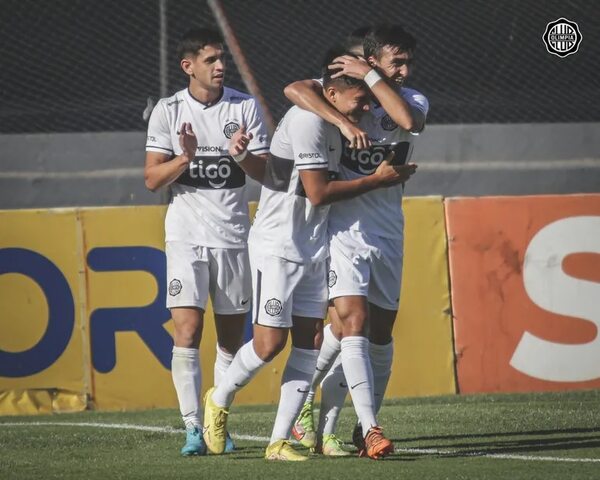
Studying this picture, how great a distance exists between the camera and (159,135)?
6566 mm

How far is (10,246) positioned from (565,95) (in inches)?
256

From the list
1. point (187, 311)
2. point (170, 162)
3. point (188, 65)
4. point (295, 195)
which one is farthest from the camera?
point (188, 65)

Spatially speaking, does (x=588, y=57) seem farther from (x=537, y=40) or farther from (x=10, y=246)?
(x=10, y=246)

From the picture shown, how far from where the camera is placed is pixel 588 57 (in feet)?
46.6

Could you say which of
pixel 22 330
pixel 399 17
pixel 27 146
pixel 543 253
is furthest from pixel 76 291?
pixel 399 17

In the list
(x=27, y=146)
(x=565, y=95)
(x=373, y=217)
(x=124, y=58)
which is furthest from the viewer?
(x=124, y=58)

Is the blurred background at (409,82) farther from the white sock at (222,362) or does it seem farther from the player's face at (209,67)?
the player's face at (209,67)

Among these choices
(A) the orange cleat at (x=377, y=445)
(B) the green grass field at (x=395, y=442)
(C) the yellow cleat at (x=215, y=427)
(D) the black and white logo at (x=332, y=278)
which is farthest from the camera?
(C) the yellow cleat at (x=215, y=427)

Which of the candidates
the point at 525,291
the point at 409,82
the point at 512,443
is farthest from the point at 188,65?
the point at 409,82

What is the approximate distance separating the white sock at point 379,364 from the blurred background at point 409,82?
5279 millimetres

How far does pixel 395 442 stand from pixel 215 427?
1.09 meters

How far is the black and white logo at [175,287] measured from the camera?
21.2 feet

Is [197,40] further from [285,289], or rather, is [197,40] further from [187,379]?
[187,379]
